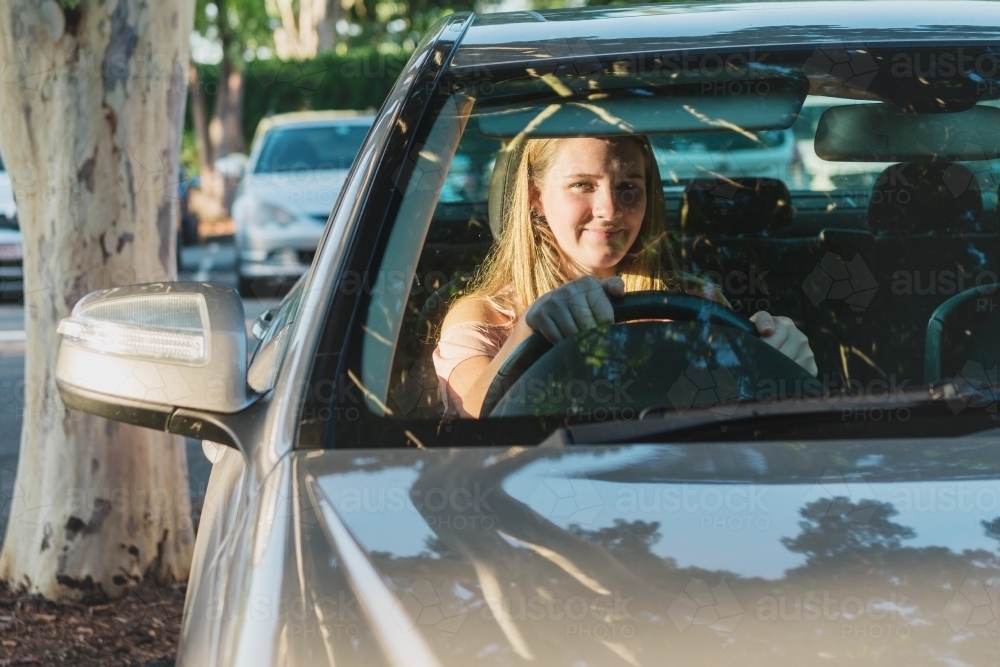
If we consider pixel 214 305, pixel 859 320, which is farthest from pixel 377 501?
pixel 859 320

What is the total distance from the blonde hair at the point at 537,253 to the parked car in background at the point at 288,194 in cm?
880

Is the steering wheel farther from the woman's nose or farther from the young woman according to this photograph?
the woman's nose

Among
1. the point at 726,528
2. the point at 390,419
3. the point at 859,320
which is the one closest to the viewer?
the point at 726,528

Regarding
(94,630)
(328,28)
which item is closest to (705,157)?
(94,630)

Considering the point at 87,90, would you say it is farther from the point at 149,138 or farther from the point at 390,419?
the point at 390,419

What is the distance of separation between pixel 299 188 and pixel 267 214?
548mm

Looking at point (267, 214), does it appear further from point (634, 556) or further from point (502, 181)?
point (634, 556)

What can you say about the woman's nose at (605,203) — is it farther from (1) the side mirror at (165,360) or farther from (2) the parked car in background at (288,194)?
(2) the parked car in background at (288,194)

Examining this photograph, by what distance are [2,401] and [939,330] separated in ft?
21.6

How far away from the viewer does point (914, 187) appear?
284 cm

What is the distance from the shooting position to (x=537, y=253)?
2.41 m

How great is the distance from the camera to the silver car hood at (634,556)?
1389mm

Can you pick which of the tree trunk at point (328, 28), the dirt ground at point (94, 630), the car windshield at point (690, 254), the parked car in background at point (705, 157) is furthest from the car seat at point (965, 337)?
the tree trunk at point (328, 28)

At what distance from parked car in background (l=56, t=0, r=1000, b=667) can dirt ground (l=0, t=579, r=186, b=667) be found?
1.54m
